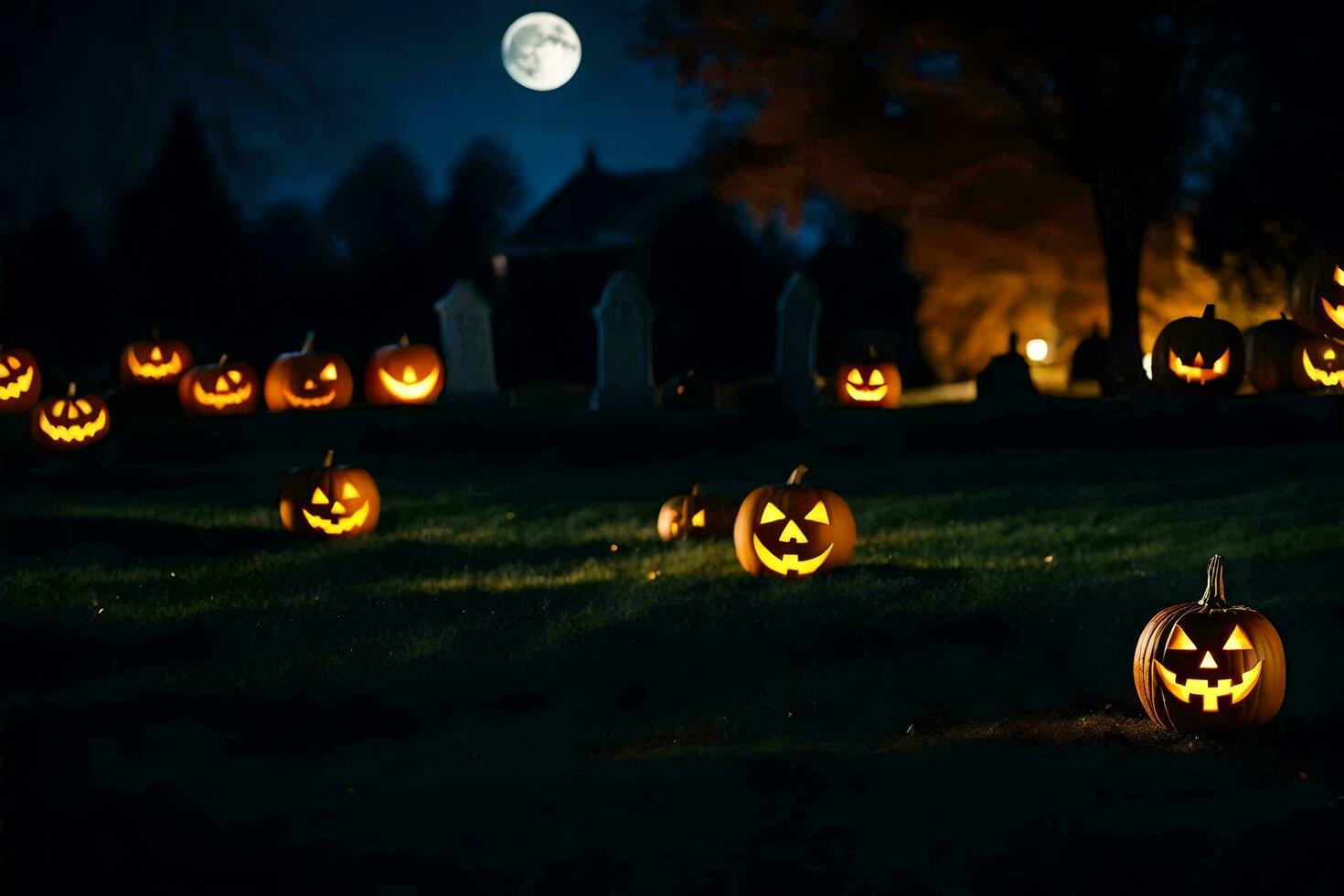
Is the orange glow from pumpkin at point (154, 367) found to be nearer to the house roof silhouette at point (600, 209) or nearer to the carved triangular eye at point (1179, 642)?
the carved triangular eye at point (1179, 642)

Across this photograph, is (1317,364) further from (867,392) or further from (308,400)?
(308,400)

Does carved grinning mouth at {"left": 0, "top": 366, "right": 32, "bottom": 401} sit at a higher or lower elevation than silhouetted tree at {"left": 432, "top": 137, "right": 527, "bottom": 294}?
lower

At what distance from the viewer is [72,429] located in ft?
55.7

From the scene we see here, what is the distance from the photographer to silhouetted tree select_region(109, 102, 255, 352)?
3328cm

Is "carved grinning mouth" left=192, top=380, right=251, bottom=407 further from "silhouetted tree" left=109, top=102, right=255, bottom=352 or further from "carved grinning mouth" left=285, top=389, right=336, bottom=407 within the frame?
"silhouetted tree" left=109, top=102, right=255, bottom=352

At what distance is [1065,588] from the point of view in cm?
812

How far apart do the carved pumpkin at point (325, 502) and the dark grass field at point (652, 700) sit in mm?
342

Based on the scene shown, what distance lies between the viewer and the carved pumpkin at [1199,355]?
14.0 meters

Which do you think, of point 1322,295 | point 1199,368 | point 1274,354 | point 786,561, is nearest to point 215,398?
point 786,561

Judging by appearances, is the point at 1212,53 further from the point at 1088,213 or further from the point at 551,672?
the point at 551,672

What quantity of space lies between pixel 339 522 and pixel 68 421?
727 centimetres

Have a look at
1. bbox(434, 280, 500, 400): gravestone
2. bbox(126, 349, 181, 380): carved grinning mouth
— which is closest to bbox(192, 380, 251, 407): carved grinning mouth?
bbox(126, 349, 181, 380): carved grinning mouth

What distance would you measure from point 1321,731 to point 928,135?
18075 millimetres

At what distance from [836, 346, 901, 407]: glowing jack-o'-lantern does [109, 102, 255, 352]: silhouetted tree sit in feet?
58.9
